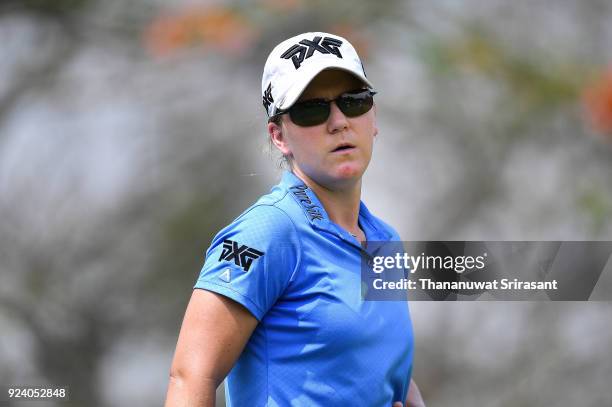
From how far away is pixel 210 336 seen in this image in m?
1.63

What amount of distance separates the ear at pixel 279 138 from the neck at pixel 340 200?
0.05 meters

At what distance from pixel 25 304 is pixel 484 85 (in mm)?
3118

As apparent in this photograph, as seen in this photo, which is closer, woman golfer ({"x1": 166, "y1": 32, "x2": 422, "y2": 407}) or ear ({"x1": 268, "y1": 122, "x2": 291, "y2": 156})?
woman golfer ({"x1": 166, "y1": 32, "x2": 422, "y2": 407})

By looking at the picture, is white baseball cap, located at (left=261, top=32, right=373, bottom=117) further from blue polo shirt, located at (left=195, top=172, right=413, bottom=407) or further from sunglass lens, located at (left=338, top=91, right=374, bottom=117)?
blue polo shirt, located at (left=195, top=172, right=413, bottom=407)

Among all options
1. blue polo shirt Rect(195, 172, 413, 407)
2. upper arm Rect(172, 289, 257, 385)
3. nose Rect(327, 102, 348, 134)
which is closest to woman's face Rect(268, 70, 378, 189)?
nose Rect(327, 102, 348, 134)

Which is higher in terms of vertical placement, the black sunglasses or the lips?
the black sunglasses

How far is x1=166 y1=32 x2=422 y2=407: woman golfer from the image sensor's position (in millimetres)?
1639

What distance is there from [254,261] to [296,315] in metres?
0.13

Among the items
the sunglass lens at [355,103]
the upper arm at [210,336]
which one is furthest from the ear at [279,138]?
the upper arm at [210,336]

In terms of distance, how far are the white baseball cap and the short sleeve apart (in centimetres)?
26

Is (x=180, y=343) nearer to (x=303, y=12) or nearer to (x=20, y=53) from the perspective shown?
(x=303, y=12)

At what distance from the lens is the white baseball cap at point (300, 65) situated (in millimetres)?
1805

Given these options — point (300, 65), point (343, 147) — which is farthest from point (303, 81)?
point (343, 147)

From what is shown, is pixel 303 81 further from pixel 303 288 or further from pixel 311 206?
pixel 303 288
